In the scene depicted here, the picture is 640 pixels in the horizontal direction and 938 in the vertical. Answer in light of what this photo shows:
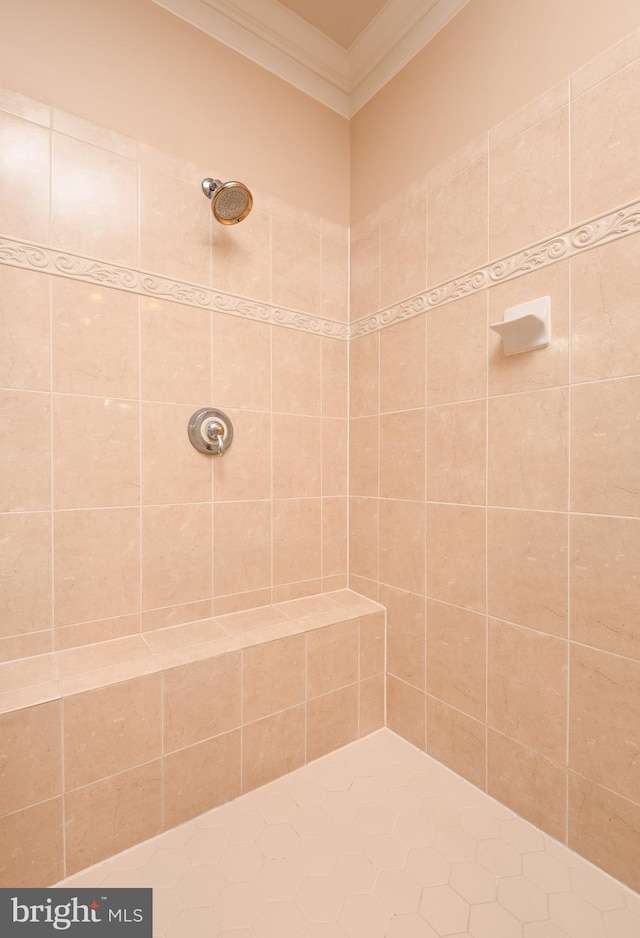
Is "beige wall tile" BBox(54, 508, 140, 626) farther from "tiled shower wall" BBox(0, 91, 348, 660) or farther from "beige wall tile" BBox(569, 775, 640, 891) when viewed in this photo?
"beige wall tile" BBox(569, 775, 640, 891)

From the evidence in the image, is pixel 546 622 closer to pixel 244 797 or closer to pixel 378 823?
pixel 378 823

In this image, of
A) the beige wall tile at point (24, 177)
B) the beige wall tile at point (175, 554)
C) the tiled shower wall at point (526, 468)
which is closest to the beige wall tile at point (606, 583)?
the tiled shower wall at point (526, 468)

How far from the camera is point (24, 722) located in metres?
0.96

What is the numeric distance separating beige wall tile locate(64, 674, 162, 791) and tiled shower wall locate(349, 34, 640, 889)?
820mm

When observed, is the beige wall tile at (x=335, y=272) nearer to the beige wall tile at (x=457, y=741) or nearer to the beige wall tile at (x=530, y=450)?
the beige wall tile at (x=530, y=450)

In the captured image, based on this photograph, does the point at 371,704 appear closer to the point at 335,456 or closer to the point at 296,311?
the point at 335,456

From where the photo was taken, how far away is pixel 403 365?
4.97 feet

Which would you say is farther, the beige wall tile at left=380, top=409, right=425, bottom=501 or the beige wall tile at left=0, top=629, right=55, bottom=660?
the beige wall tile at left=380, top=409, right=425, bottom=501

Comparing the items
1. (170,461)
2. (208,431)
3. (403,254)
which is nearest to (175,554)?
(170,461)

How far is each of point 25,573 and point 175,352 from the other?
2.48ft

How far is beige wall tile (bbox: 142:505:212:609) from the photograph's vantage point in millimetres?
1332

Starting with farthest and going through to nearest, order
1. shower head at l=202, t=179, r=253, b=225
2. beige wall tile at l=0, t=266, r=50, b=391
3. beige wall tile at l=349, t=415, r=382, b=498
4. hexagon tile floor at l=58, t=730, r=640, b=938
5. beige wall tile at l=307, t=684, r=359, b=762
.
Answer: beige wall tile at l=349, t=415, r=382, b=498, beige wall tile at l=307, t=684, r=359, b=762, shower head at l=202, t=179, r=253, b=225, beige wall tile at l=0, t=266, r=50, b=391, hexagon tile floor at l=58, t=730, r=640, b=938

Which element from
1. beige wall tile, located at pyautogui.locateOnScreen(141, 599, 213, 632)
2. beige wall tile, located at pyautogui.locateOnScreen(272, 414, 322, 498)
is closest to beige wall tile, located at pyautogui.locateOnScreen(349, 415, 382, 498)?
beige wall tile, located at pyautogui.locateOnScreen(272, 414, 322, 498)

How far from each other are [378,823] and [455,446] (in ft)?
3.44
